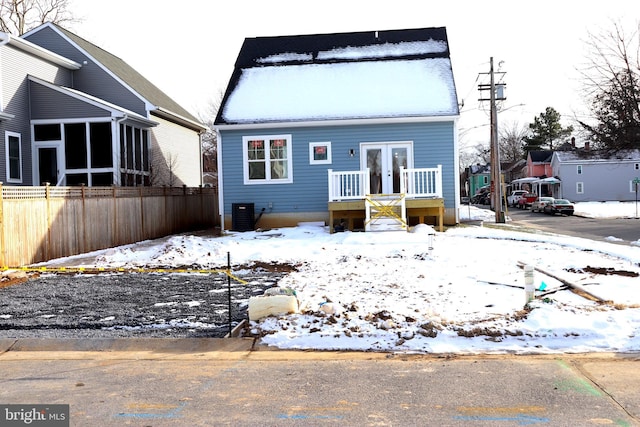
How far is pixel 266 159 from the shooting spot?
22.0 meters

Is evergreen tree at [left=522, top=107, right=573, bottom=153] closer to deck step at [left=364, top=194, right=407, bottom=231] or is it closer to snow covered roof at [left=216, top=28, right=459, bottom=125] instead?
snow covered roof at [left=216, top=28, right=459, bottom=125]

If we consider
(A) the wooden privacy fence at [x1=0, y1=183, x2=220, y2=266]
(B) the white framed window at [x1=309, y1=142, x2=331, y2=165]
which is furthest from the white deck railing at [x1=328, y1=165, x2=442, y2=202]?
(A) the wooden privacy fence at [x1=0, y1=183, x2=220, y2=266]

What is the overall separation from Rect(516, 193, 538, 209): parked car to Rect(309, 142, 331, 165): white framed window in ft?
128

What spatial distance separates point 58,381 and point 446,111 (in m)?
17.4

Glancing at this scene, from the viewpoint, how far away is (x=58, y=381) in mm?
6145

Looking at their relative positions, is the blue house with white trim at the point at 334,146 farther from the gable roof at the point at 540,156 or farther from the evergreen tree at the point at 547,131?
the evergreen tree at the point at 547,131

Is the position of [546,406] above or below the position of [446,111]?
below

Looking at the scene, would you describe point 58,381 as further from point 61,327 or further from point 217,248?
point 217,248

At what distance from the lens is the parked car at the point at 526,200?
5600cm

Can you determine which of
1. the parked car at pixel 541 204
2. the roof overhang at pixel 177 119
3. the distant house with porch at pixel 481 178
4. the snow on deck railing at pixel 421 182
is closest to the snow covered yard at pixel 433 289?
the snow on deck railing at pixel 421 182

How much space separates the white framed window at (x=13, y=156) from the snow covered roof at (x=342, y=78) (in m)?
7.14

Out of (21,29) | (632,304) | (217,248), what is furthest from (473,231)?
(21,29)

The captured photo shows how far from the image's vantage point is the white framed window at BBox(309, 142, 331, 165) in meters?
21.8

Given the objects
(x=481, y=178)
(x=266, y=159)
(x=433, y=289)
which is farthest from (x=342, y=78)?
(x=481, y=178)
